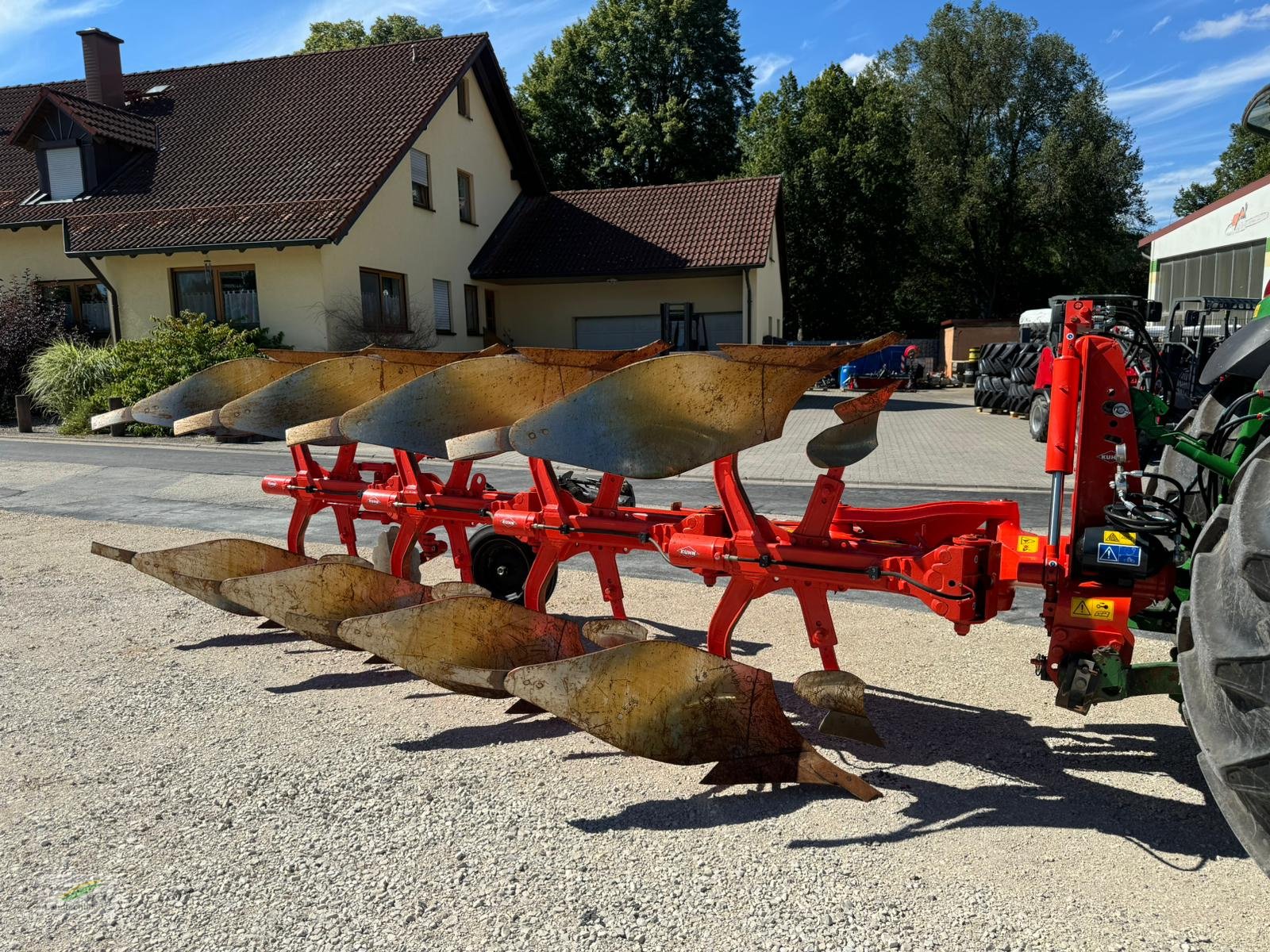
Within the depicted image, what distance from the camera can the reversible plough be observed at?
3027 millimetres

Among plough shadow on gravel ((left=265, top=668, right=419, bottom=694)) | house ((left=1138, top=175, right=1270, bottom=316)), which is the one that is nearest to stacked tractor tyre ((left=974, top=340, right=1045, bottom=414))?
house ((left=1138, top=175, right=1270, bottom=316))

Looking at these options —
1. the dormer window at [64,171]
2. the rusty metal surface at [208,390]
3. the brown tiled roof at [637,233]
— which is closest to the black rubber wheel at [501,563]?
the rusty metal surface at [208,390]

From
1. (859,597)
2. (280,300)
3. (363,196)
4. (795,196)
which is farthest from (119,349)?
(795,196)

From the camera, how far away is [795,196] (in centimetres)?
3716

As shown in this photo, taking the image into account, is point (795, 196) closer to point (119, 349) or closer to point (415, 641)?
point (119, 349)

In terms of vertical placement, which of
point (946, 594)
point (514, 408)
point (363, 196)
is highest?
point (363, 196)

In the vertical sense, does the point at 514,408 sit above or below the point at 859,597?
above

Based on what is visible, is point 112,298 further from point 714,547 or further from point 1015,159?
point 1015,159

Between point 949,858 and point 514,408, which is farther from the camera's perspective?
point 514,408

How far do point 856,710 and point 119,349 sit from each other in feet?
57.9

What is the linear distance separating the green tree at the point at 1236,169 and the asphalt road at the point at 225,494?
44.0 metres

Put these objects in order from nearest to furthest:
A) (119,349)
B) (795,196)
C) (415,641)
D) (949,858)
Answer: (949,858) < (415,641) < (119,349) < (795,196)

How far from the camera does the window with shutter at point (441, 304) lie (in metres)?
22.0

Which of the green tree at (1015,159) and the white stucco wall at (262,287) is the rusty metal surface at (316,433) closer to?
the white stucco wall at (262,287)
